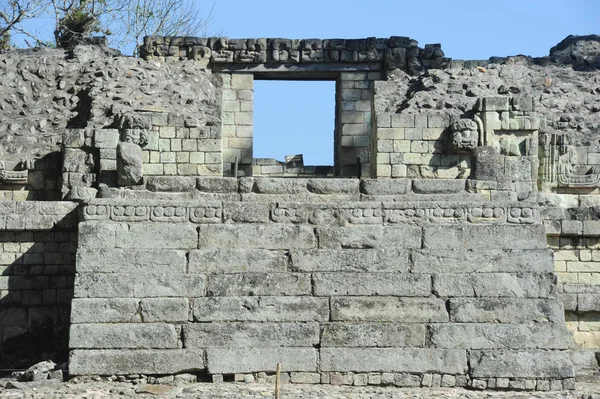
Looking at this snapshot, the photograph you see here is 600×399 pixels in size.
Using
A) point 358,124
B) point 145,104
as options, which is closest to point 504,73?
point 358,124

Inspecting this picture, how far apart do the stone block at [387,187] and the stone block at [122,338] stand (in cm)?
277

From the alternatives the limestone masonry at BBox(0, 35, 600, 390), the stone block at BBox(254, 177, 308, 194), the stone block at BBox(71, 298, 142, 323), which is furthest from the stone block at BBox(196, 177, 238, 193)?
the stone block at BBox(71, 298, 142, 323)

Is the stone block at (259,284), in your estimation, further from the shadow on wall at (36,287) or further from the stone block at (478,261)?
the shadow on wall at (36,287)

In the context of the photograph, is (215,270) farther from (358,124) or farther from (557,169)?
(358,124)

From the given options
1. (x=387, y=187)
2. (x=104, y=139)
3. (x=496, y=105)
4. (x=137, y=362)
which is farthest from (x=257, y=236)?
(x=496, y=105)

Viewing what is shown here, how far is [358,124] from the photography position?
1961 cm

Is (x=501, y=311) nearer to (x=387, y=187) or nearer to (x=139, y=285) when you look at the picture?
(x=387, y=187)

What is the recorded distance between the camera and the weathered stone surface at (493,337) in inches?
443

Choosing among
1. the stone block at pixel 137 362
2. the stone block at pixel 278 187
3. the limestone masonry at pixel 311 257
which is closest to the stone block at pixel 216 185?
the limestone masonry at pixel 311 257

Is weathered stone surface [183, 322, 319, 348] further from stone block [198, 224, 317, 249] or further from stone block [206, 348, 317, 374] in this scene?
stone block [198, 224, 317, 249]

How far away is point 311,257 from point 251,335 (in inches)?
39.7

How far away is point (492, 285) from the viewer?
37.8ft

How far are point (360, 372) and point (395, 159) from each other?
438 centimetres

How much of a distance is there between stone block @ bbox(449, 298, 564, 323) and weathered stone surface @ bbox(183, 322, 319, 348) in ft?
4.64
